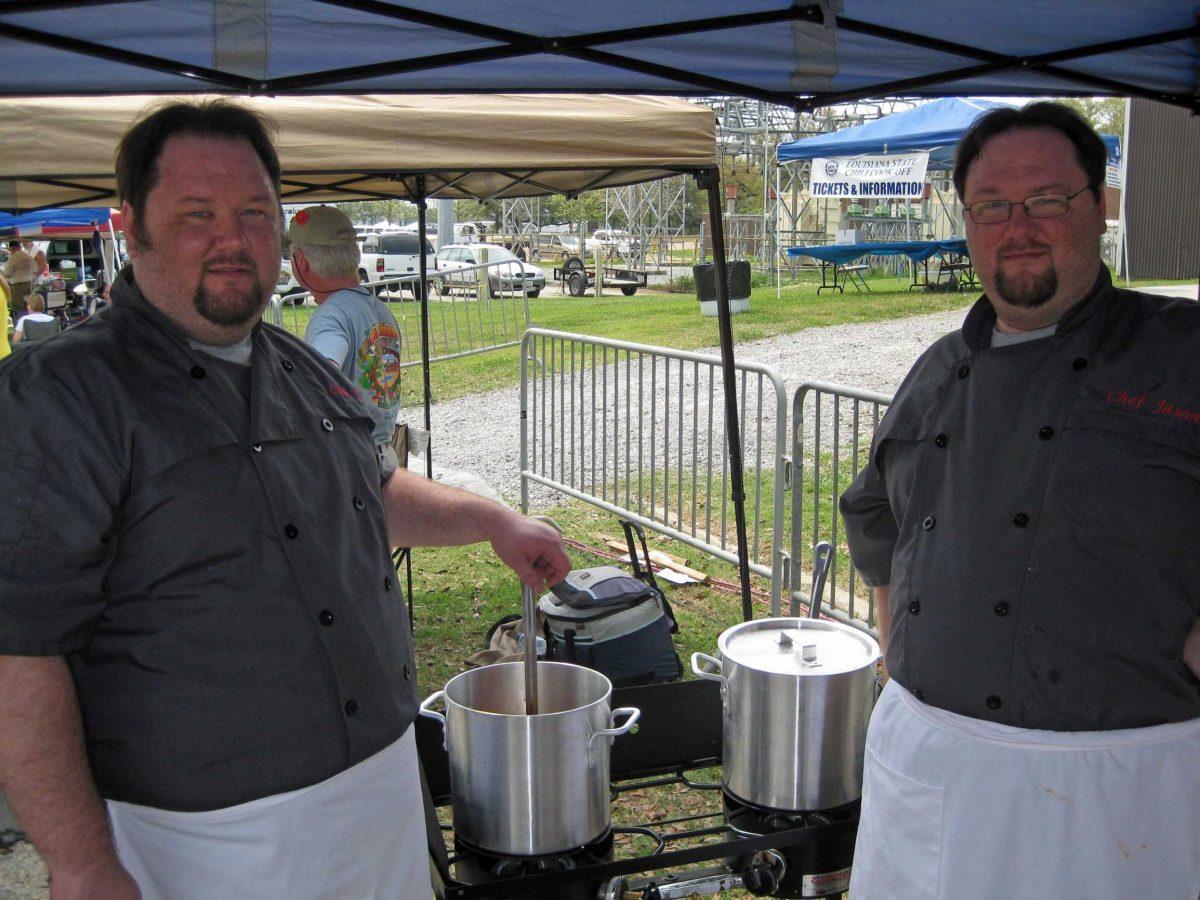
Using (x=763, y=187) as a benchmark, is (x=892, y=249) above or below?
below

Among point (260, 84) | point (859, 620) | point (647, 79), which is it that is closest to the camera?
point (260, 84)

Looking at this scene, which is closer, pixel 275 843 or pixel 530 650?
pixel 275 843

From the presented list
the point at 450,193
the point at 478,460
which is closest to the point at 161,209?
the point at 450,193

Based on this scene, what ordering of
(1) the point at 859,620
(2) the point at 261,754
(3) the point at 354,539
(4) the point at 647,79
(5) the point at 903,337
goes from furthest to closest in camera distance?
(5) the point at 903,337
(1) the point at 859,620
(4) the point at 647,79
(3) the point at 354,539
(2) the point at 261,754

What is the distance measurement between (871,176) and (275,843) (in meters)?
16.5

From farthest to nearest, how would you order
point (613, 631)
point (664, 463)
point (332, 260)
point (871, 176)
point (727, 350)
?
point (871, 176) < point (664, 463) < point (332, 260) < point (727, 350) < point (613, 631)

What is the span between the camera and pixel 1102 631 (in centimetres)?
169

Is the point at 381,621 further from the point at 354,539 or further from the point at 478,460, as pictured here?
the point at 478,460

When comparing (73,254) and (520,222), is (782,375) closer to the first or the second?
(73,254)

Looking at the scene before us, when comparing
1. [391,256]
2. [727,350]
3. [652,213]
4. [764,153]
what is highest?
[764,153]

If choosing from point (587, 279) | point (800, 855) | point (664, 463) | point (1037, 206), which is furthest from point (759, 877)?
point (587, 279)

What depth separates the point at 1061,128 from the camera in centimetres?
187

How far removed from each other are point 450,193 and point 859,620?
10.7 feet

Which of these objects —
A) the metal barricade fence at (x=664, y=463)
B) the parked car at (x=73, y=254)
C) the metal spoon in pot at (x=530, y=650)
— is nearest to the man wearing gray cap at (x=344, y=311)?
the metal barricade fence at (x=664, y=463)
